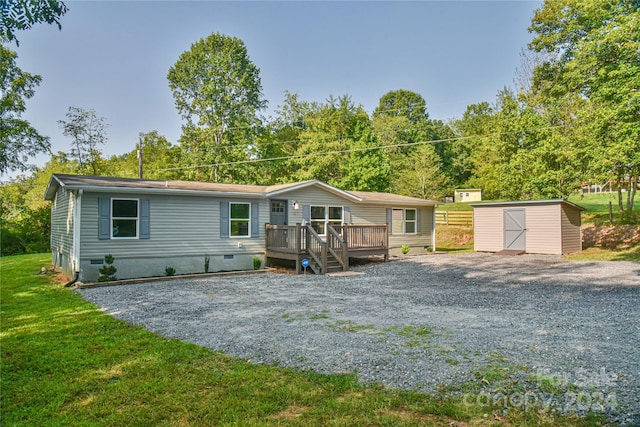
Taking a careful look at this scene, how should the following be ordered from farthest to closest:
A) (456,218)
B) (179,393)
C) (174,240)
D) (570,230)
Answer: (456,218), (570,230), (174,240), (179,393)

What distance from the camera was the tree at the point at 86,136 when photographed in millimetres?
25078

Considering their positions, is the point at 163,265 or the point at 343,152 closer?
the point at 163,265

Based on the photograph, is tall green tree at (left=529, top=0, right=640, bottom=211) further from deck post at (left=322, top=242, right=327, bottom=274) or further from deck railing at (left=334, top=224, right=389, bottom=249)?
deck post at (left=322, top=242, right=327, bottom=274)

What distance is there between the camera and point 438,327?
554 cm

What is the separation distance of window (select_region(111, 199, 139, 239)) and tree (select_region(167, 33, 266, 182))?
1644cm

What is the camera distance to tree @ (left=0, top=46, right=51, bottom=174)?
1795 centimetres

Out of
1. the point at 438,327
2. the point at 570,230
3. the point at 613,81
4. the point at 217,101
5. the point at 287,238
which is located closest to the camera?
the point at 438,327

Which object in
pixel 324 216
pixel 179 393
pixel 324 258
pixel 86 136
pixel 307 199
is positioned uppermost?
pixel 86 136

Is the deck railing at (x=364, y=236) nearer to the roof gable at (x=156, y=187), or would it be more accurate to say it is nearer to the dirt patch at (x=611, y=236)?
the roof gable at (x=156, y=187)

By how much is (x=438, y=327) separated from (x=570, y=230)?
14122 millimetres

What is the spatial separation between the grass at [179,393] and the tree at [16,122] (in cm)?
1746

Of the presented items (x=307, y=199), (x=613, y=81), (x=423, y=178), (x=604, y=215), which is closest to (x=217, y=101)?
(x=423, y=178)

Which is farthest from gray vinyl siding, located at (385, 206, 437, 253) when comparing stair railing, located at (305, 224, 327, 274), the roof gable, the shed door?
stair railing, located at (305, 224, 327, 274)

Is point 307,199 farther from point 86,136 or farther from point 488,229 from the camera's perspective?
point 86,136
